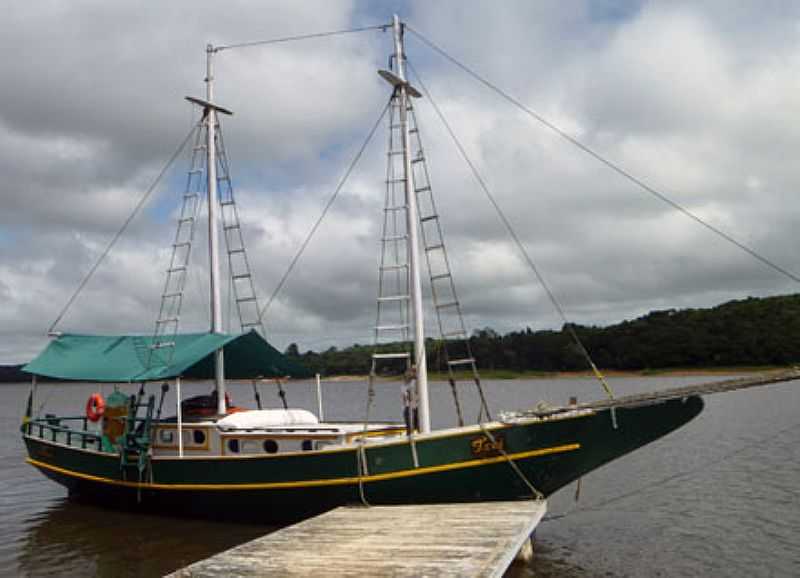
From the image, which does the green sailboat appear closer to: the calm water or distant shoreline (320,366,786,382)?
the calm water

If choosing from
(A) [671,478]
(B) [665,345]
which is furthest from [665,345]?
(A) [671,478]

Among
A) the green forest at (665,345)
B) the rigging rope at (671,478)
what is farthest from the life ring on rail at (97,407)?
the green forest at (665,345)

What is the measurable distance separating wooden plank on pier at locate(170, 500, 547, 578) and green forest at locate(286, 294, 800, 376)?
5412 centimetres

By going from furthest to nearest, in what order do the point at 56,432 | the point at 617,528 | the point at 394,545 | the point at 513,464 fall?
the point at 56,432 < the point at 617,528 < the point at 513,464 < the point at 394,545

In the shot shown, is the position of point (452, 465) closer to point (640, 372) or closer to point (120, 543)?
point (120, 543)

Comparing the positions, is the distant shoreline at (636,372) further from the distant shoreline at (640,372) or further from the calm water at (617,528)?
the calm water at (617,528)

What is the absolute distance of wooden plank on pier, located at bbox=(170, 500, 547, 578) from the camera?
9.66 m

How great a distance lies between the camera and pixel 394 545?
10.7 m

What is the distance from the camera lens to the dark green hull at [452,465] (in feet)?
43.8

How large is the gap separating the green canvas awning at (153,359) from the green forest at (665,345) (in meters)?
47.0

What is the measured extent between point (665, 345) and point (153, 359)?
82.0m

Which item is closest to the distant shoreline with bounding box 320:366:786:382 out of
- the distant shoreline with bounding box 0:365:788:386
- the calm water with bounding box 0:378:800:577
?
the distant shoreline with bounding box 0:365:788:386

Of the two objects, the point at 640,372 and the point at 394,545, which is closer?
the point at 394,545


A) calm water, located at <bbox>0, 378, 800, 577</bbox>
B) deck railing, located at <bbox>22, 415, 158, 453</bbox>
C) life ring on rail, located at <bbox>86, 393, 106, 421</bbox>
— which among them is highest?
life ring on rail, located at <bbox>86, 393, 106, 421</bbox>
